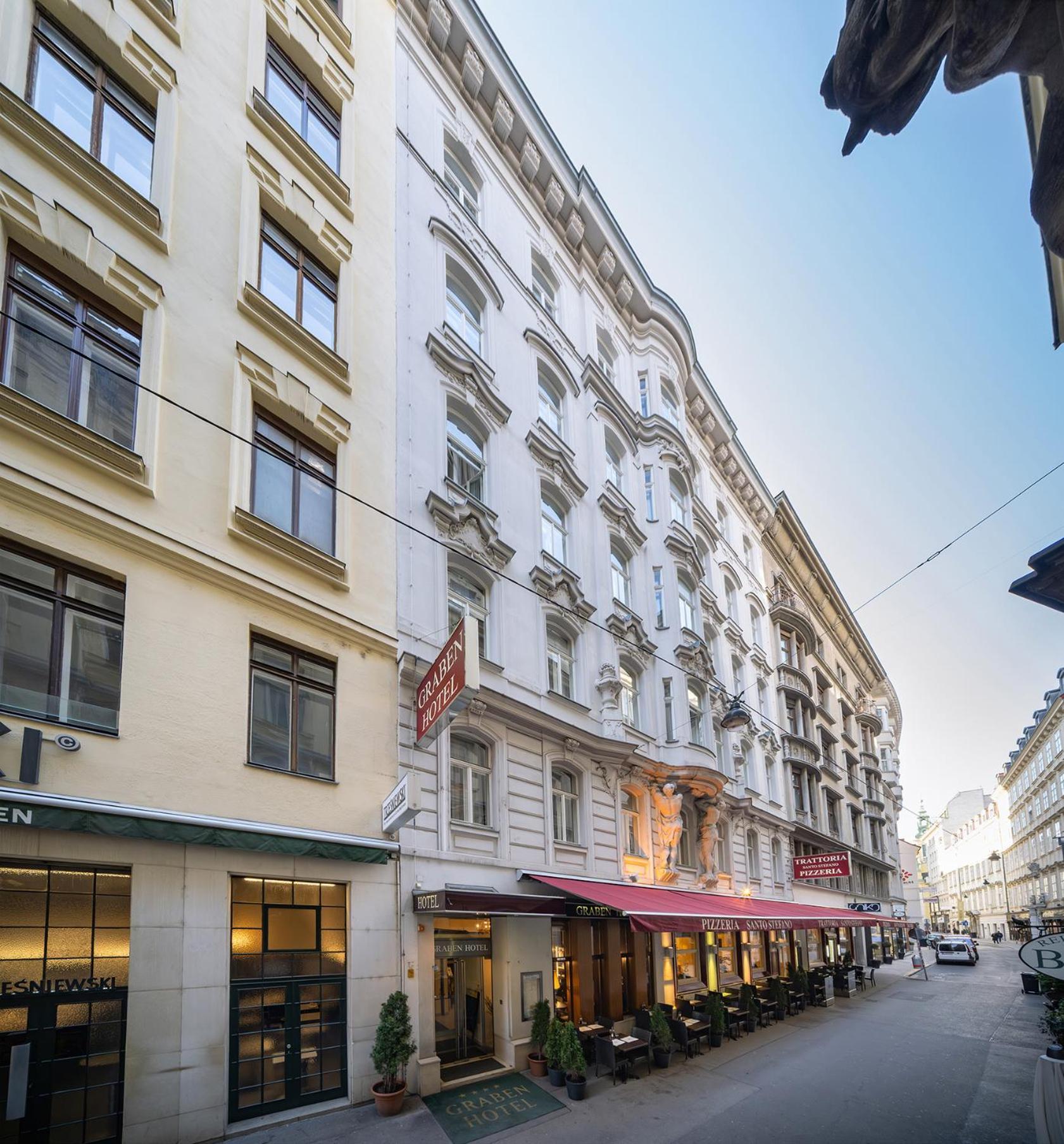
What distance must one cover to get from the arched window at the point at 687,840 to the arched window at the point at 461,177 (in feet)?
60.4

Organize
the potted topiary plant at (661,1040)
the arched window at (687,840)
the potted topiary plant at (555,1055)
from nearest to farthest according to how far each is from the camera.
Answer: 1. the potted topiary plant at (555,1055)
2. the potted topiary plant at (661,1040)
3. the arched window at (687,840)

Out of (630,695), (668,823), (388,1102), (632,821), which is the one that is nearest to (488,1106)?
(388,1102)

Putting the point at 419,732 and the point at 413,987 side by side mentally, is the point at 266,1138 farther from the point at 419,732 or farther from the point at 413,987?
the point at 419,732

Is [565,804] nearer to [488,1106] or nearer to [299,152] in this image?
[488,1106]

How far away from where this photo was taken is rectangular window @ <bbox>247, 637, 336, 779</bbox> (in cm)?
1119

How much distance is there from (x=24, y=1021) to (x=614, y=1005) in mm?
13452

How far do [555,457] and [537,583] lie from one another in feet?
12.5

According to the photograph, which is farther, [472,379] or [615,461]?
[615,461]

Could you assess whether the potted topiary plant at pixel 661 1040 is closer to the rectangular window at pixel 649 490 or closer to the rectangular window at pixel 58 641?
the rectangular window at pixel 58 641

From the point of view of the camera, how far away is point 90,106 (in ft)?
35.8

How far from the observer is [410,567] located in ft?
47.7

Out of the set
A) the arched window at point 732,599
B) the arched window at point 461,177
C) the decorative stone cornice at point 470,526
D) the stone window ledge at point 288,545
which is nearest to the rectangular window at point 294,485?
the stone window ledge at point 288,545

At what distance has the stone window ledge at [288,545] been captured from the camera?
444 inches

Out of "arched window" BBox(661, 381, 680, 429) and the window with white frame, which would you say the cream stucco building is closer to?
the window with white frame
